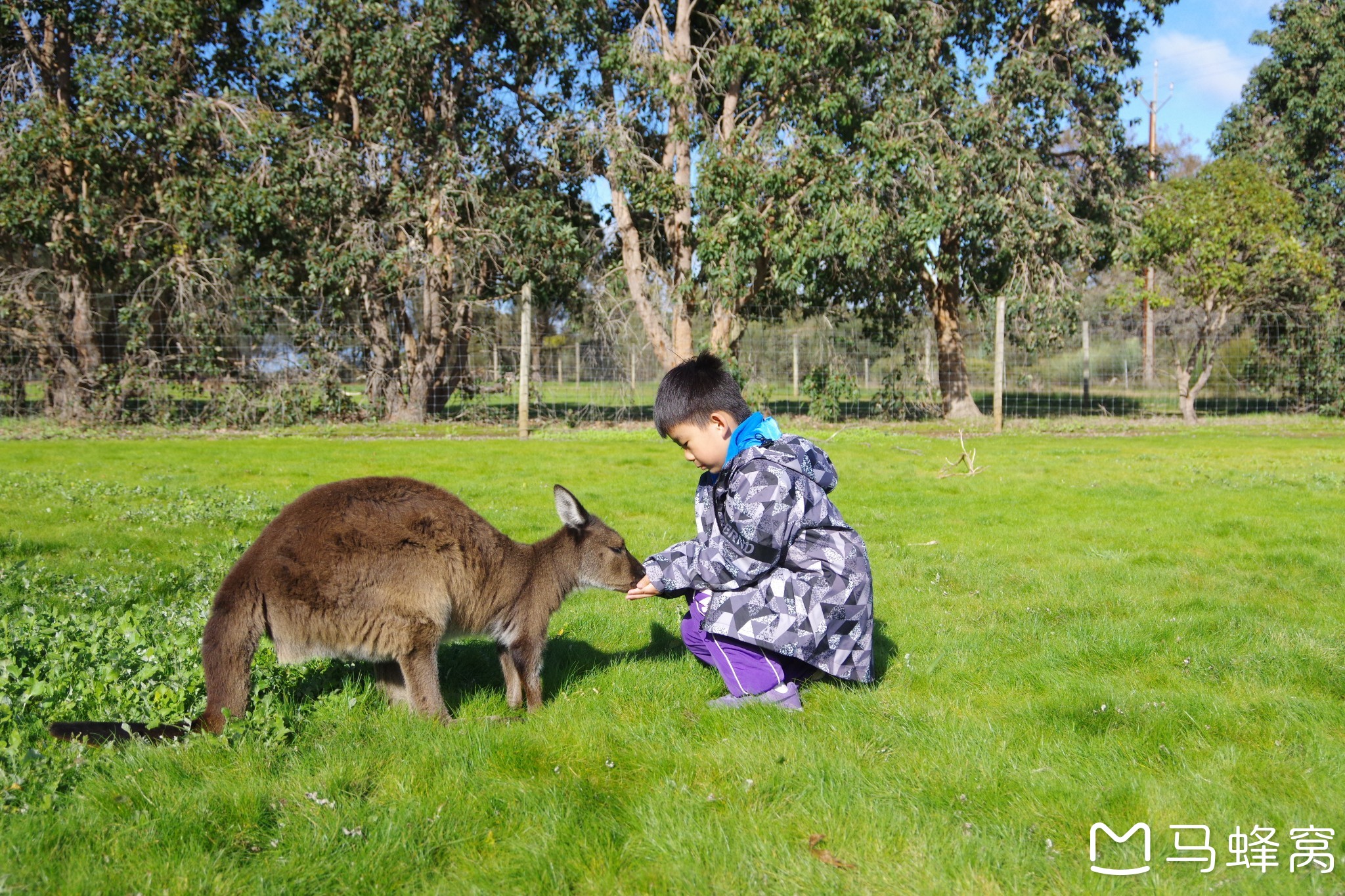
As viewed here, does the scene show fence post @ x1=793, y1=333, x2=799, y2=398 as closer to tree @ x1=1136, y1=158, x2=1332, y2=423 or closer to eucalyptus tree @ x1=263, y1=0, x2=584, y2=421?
eucalyptus tree @ x1=263, y1=0, x2=584, y2=421

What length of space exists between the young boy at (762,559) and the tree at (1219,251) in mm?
17349

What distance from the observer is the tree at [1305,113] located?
22672 mm

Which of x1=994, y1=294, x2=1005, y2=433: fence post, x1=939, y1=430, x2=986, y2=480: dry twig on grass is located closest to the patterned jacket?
x1=939, y1=430, x2=986, y2=480: dry twig on grass

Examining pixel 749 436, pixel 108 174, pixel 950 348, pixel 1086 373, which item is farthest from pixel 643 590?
pixel 1086 373

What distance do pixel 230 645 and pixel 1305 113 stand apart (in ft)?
94.6

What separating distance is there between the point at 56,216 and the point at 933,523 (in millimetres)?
15426

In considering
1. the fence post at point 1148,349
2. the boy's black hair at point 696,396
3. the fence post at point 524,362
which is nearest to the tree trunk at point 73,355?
the fence post at point 524,362

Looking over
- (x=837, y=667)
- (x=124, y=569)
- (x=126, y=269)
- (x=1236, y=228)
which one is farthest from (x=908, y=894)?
(x=1236, y=228)

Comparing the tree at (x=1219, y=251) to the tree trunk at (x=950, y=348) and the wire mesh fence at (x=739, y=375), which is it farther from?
the tree trunk at (x=950, y=348)

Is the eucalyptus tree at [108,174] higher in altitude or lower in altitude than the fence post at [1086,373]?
higher

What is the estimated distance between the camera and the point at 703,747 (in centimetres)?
339

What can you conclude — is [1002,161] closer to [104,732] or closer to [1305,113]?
[1305,113]

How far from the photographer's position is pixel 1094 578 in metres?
5.96

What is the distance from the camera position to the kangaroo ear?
410cm
